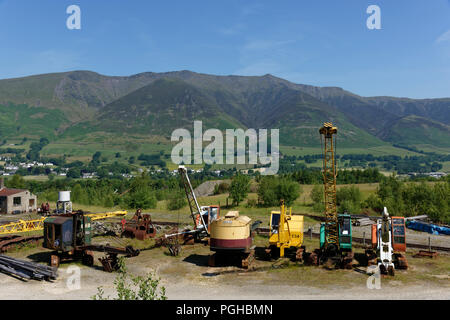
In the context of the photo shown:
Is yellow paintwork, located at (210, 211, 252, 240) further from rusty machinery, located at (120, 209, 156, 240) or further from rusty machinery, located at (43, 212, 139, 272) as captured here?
rusty machinery, located at (120, 209, 156, 240)

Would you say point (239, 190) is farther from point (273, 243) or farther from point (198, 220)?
point (273, 243)

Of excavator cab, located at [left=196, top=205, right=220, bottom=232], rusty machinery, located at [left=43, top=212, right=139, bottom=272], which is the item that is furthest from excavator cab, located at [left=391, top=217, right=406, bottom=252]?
rusty machinery, located at [left=43, top=212, right=139, bottom=272]

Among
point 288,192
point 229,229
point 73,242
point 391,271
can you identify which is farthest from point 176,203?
point 391,271

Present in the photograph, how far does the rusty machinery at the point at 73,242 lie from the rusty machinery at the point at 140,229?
8705 mm

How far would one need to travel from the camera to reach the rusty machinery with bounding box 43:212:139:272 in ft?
78.4

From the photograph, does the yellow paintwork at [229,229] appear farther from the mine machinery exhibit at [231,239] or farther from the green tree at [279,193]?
the green tree at [279,193]

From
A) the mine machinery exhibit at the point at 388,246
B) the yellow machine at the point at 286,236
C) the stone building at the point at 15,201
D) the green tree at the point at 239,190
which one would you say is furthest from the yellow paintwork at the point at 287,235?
the stone building at the point at 15,201

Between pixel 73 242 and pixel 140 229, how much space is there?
1026 cm

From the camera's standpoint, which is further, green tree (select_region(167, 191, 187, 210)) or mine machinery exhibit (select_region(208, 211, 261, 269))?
green tree (select_region(167, 191, 187, 210))

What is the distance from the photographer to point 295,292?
760 inches

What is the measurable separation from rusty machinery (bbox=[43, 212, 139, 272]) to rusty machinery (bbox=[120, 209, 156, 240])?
343 inches

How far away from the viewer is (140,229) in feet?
113
